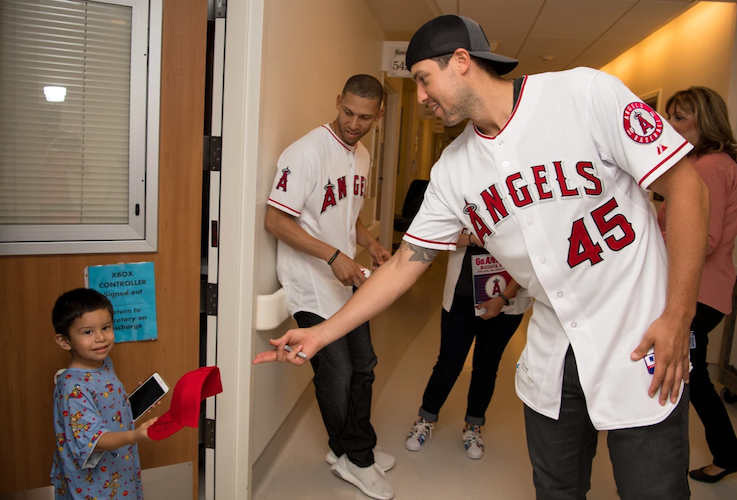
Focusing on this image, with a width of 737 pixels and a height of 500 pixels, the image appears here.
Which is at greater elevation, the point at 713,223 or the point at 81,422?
the point at 713,223

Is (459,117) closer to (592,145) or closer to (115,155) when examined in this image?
(592,145)

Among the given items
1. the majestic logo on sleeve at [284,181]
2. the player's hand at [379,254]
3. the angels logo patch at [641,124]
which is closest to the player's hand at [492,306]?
the player's hand at [379,254]

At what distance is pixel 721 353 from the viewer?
366cm

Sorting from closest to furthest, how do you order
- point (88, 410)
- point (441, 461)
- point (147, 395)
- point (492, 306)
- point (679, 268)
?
point (679, 268) < point (88, 410) < point (147, 395) < point (492, 306) < point (441, 461)

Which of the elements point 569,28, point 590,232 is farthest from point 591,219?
point 569,28

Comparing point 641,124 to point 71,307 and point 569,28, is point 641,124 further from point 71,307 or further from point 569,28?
point 569,28

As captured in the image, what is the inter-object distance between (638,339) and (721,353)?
2.94 m

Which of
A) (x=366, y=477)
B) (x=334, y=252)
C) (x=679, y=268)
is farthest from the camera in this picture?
(x=366, y=477)

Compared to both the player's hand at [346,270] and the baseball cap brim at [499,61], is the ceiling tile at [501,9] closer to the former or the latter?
the player's hand at [346,270]

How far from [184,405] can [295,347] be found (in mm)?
321

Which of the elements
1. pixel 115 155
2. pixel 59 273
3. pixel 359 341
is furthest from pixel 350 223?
pixel 59 273

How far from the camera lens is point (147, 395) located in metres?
1.77

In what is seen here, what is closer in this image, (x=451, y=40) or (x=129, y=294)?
(x=451, y=40)

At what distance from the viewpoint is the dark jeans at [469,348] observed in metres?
2.68
